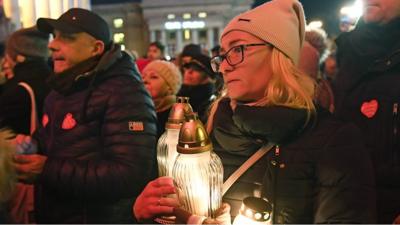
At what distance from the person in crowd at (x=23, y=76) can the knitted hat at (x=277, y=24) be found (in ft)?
6.64

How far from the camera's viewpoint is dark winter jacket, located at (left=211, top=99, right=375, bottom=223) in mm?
1430

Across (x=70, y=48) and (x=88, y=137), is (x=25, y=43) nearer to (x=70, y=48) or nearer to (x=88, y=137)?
(x=70, y=48)

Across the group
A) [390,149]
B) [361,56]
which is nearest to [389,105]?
[390,149]

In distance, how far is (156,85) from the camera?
3.98m

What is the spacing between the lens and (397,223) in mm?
1948

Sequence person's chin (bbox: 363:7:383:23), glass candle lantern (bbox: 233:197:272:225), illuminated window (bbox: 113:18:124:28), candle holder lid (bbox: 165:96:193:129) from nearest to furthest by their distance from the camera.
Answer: glass candle lantern (bbox: 233:197:272:225), candle holder lid (bbox: 165:96:193:129), person's chin (bbox: 363:7:383:23), illuminated window (bbox: 113:18:124:28)

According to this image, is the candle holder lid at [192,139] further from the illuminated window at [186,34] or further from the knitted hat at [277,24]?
the illuminated window at [186,34]

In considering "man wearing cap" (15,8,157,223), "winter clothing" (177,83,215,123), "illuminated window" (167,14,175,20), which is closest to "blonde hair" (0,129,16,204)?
"man wearing cap" (15,8,157,223)

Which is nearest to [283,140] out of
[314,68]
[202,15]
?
[314,68]

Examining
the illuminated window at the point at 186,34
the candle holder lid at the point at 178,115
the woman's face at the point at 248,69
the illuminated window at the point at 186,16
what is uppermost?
the illuminated window at the point at 186,16

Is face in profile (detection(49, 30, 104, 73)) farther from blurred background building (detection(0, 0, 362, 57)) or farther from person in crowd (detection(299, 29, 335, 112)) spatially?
blurred background building (detection(0, 0, 362, 57))

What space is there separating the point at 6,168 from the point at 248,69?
1150mm

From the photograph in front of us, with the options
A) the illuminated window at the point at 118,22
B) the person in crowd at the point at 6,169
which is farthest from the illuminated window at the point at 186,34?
the person in crowd at the point at 6,169

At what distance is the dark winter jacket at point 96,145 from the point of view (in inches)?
87.0
